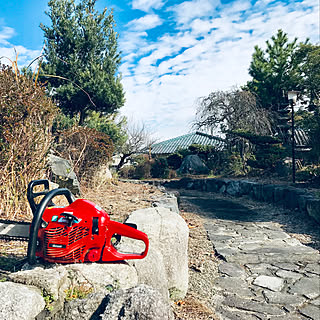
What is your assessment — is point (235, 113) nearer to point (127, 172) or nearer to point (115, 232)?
point (127, 172)

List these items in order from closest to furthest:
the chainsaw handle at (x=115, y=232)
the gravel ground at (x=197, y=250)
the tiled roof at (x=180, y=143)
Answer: the chainsaw handle at (x=115, y=232) → the gravel ground at (x=197, y=250) → the tiled roof at (x=180, y=143)

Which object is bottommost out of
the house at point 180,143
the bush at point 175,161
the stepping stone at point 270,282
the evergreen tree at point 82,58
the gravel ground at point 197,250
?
the stepping stone at point 270,282

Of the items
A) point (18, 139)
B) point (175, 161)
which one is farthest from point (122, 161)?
point (18, 139)

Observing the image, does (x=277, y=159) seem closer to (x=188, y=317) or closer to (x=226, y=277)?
(x=226, y=277)

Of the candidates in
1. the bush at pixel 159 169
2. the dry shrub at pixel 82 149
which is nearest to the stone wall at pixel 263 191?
the bush at pixel 159 169

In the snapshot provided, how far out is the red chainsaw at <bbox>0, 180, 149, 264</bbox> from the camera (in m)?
1.71

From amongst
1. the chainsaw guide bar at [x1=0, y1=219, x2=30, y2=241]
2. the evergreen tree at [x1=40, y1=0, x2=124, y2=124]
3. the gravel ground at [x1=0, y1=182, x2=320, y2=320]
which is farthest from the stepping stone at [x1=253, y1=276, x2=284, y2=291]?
the evergreen tree at [x1=40, y1=0, x2=124, y2=124]

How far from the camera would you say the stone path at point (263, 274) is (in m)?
2.78

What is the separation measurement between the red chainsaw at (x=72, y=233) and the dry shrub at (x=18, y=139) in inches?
69.8

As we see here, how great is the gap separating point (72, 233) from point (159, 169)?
14.8 meters

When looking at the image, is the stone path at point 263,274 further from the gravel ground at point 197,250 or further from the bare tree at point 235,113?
the bare tree at point 235,113

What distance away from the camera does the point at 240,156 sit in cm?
1438

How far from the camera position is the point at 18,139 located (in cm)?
368

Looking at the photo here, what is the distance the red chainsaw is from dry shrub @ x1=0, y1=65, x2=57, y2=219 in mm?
1772
